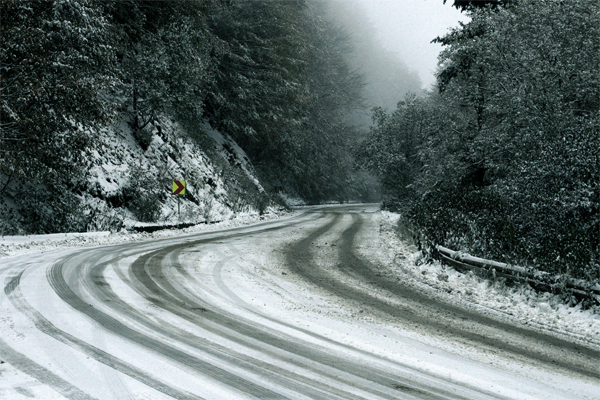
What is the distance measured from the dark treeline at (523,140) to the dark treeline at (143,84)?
35.4 ft

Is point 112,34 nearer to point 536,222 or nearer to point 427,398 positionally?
point 536,222

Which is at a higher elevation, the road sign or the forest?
the forest

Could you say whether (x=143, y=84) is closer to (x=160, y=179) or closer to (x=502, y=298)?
(x=160, y=179)

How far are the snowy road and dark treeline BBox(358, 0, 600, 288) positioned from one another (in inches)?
127

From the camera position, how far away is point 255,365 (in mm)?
4332

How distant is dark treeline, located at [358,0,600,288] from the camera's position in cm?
1010

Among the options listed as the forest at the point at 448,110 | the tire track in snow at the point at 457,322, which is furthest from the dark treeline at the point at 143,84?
the tire track in snow at the point at 457,322

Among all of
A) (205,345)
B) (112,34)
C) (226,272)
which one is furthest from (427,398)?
(112,34)

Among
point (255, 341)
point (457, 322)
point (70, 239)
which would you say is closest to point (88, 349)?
point (255, 341)

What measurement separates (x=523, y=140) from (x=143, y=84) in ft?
50.0

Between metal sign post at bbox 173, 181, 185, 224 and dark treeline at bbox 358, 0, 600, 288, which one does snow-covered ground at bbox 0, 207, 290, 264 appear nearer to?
metal sign post at bbox 173, 181, 185, 224

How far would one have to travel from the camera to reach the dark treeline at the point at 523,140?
10.1 metres

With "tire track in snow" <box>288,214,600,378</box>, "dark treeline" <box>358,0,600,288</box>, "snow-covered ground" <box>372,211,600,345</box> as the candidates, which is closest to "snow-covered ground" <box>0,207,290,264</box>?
"tire track in snow" <box>288,214,600,378</box>

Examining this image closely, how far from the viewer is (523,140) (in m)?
13.8
